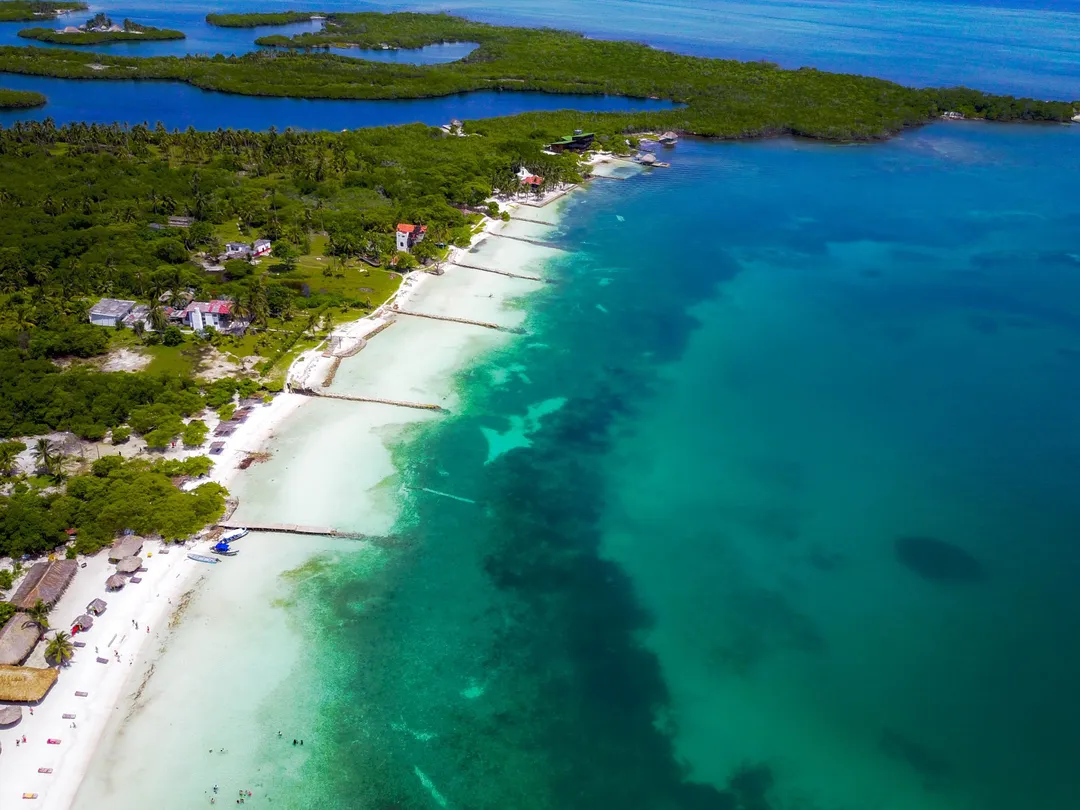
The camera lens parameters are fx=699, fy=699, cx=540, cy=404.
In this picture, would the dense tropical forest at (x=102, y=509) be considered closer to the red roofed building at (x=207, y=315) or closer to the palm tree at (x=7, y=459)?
the palm tree at (x=7, y=459)

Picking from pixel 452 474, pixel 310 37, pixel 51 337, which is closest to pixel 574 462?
Result: pixel 452 474

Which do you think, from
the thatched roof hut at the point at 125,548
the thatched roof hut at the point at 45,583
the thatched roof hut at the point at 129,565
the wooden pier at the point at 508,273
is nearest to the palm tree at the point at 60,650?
the thatched roof hut at the point at 45,583

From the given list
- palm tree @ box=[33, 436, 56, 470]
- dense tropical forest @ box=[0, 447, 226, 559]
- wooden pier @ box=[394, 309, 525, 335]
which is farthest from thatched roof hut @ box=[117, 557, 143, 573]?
wooden pier @ box=[394, 309, 525, 335]

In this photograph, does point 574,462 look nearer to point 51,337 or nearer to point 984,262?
point 51,337

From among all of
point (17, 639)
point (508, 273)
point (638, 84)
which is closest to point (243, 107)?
point (638, 84)

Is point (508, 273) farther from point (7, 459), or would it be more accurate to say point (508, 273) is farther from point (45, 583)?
point (45, 583)
